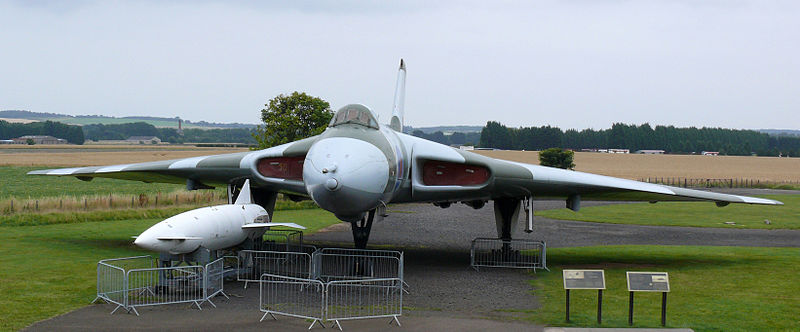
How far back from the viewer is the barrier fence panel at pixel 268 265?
16.8 meters

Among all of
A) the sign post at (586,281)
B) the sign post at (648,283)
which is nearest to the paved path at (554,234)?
the sign post at (586,281)

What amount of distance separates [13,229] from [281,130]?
18.2m

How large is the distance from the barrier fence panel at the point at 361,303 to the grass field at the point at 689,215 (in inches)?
830

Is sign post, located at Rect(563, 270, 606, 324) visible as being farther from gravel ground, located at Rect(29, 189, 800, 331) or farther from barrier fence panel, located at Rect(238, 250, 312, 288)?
barrier fence panel, located at Rect(238, 250, 312, 288)

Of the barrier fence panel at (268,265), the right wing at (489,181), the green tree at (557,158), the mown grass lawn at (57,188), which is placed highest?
the right wing at (489,181)

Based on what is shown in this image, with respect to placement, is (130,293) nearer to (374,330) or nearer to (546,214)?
(374,330)

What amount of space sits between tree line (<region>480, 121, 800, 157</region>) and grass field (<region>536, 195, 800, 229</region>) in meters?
98.3

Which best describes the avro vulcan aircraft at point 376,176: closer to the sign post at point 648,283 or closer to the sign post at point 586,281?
the sign post at point 586,281

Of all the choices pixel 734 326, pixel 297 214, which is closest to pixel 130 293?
pixel 734 326

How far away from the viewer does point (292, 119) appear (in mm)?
41375

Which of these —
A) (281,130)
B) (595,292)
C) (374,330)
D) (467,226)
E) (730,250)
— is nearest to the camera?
(374,330)

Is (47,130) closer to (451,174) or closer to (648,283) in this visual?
(451,174)

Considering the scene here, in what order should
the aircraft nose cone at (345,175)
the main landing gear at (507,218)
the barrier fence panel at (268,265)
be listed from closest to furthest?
the aircraft nose cone at (345,175)
the barrier fence panel at (268,265)
the main landing gear at (507,218)

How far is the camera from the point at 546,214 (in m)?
37.2
